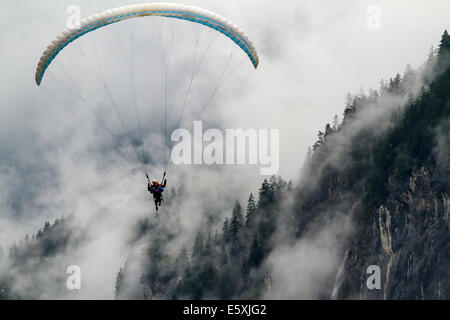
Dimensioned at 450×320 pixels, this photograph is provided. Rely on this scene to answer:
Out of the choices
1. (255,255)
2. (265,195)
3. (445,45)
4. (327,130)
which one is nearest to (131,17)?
(445,45)

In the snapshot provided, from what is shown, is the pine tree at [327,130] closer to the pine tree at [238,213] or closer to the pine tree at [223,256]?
the pine tree at [238,213]

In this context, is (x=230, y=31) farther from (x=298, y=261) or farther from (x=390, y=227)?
(x=298, y=261)

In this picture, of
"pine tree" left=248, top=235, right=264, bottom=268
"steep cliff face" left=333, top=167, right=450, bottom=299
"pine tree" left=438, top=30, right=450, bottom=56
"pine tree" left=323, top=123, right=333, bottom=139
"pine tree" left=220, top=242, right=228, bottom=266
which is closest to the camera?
"steep cliff face" left=333, top=167, right=450, bottom=299

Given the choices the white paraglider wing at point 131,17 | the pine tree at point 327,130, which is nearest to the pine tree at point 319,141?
the pine tree at point 327,130

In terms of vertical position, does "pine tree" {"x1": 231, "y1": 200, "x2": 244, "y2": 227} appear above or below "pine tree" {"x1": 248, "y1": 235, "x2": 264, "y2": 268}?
above

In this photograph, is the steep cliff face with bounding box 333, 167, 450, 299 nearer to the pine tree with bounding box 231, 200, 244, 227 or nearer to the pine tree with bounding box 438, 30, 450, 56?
the pine tree with bounding box 438, 30, 450, 56

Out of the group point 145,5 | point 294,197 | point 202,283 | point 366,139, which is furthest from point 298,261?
point 145,5

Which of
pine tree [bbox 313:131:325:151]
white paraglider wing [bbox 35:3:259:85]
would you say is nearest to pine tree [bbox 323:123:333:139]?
pine tree [bbox 313:131:325:151]

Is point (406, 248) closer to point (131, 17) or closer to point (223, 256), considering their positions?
point (223, 256)
